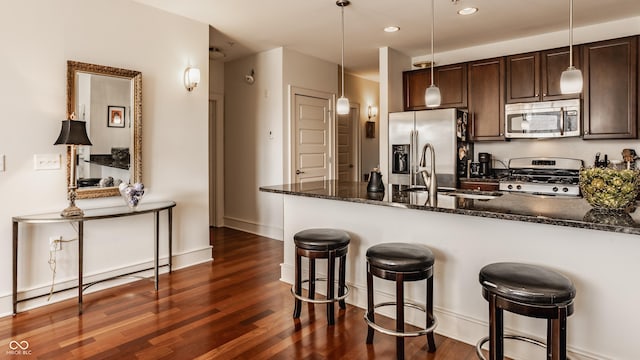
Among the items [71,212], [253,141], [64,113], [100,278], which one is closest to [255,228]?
[253,141]

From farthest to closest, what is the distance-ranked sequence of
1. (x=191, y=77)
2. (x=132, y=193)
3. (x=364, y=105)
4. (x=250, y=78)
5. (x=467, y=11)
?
1. (x=364, y=105)
2. (x=250, y=78)
3. (x=191, y=77)
4. (x=467, y=11)
5. (x=132, y=193)

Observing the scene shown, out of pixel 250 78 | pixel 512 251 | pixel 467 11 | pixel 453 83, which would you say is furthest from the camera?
pixel 250 78

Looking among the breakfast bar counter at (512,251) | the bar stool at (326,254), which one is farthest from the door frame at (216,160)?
the bar stool at (326,254)

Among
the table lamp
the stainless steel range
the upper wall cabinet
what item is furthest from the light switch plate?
the upper wall cabinet

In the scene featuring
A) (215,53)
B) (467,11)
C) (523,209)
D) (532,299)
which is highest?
(215,53)

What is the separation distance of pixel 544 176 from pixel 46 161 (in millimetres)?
4924

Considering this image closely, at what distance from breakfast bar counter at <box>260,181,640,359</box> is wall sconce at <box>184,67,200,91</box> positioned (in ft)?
5.39

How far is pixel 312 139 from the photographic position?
553cm

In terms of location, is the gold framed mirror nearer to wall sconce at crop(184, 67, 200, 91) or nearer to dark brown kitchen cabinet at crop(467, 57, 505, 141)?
wall sconce at crop(184, 67, 200, 91)

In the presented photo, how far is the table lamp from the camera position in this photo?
277cm

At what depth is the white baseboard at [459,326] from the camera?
2088 mm

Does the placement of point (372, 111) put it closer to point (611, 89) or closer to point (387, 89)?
point (387, 89)

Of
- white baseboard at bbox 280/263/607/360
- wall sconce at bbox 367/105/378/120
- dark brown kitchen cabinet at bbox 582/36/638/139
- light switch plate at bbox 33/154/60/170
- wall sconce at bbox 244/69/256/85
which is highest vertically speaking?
wall sconce at bbox 244/69/256/85

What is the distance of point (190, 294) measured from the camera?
316 centimetres
